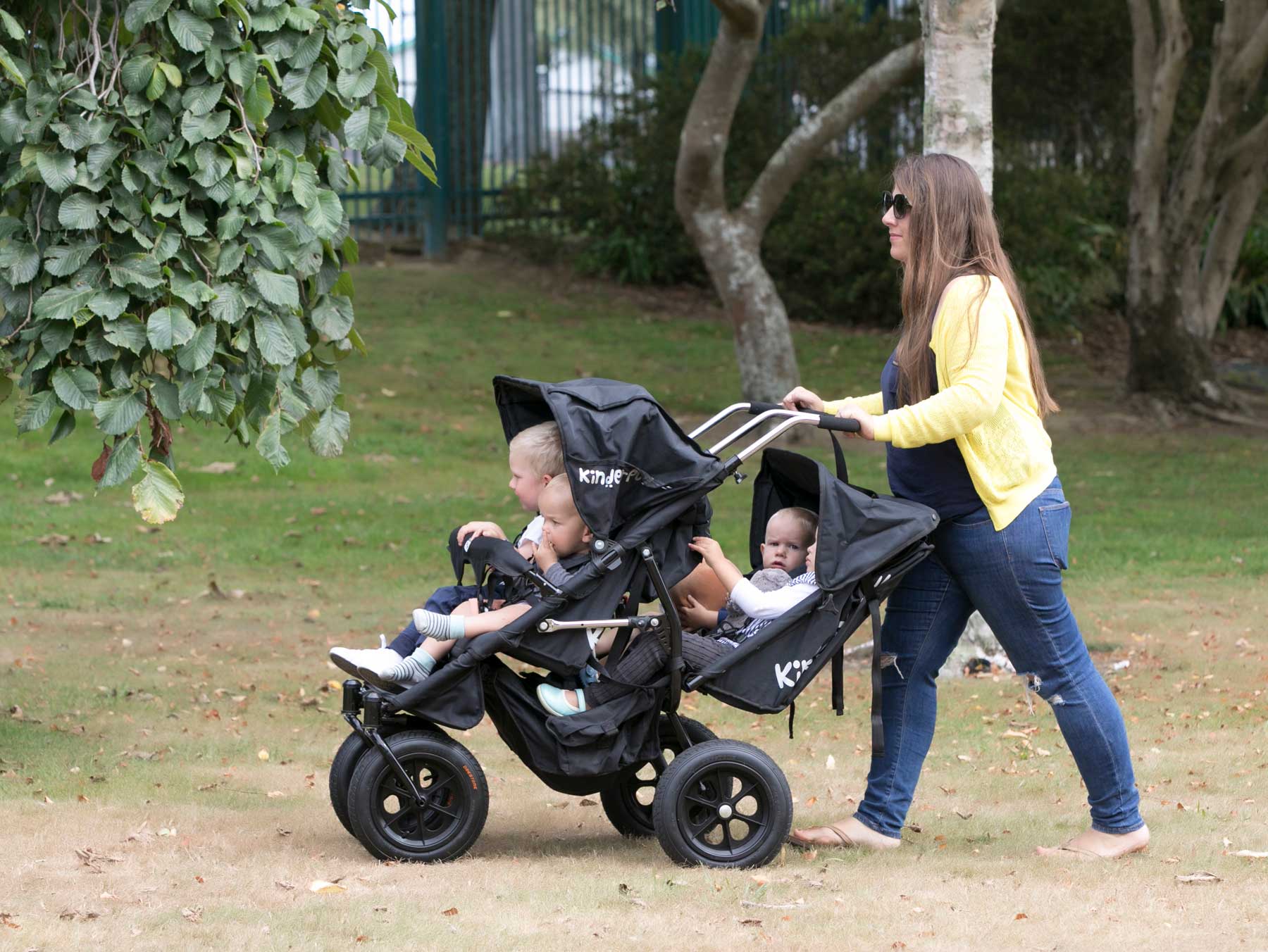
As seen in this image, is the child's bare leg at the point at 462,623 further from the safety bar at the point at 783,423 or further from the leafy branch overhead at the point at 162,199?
the leafy branch overhead at the point at 162,199

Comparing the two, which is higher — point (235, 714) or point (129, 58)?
point (129, 58)

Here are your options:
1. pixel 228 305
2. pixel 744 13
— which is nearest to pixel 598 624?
pixel 228 305

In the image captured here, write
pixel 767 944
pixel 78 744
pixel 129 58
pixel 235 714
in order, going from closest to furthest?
pixel 767 944 < pixel 129 58 < pixel 78 744 < pixel 235 714

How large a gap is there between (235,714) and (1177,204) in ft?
35.0

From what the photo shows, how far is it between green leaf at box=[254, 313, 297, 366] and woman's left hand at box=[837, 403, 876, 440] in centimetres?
175

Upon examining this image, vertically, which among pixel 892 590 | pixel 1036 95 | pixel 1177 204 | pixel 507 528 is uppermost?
pixel 1036 95

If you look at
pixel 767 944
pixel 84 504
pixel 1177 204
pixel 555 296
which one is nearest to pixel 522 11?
pixel 555 296

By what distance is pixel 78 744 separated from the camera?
5.91m

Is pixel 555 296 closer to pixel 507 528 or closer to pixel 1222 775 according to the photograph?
pixel 507 528

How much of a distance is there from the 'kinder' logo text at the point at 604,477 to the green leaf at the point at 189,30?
5.81 feet

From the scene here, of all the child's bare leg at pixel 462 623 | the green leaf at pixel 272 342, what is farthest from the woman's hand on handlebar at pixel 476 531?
the green leaf at pixel 272 342

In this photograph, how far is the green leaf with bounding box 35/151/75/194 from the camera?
4.77 meters

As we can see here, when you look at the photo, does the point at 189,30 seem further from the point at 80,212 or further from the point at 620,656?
the point at 620,656

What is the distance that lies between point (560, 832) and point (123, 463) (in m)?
1.75
